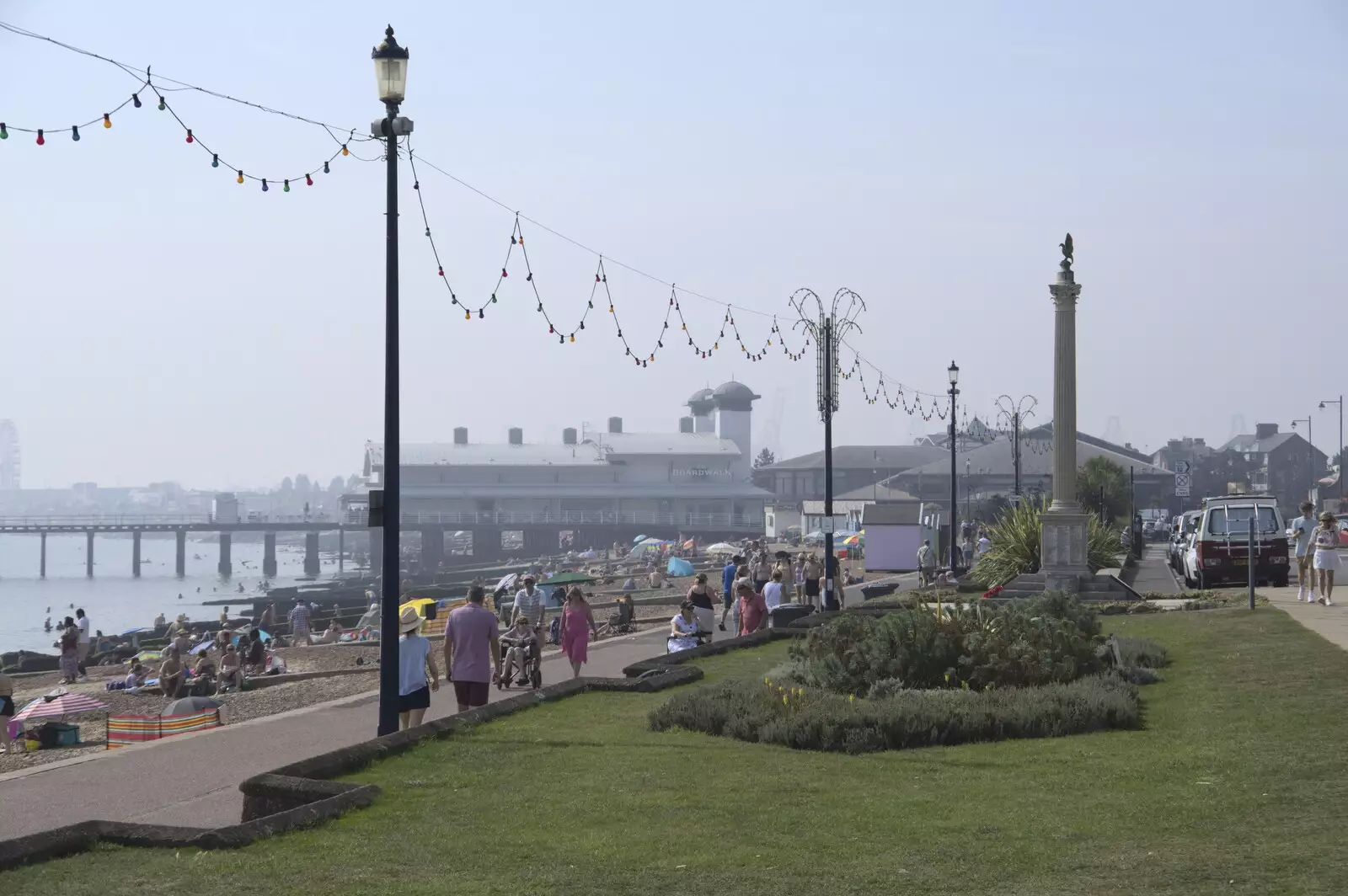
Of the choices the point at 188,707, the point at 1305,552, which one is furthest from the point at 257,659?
the point at 1305,552

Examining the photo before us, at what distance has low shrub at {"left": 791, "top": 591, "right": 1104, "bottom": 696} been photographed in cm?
1309

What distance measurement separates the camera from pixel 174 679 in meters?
25.2

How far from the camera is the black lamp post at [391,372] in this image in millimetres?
12023

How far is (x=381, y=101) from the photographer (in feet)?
40.0

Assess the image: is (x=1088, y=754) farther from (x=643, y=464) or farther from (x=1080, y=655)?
(x=643, y=464)

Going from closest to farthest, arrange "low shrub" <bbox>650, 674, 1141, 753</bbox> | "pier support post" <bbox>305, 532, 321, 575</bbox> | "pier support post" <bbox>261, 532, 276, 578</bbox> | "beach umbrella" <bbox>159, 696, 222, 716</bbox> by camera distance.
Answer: "low shrub" <bbox>650, 674, 1141, 753</bbox> → "beach umbrella" <bbox>159, 696, 222, 716</bbox> → "pier support post" <bbox>261, 532, 276, 578</bbox> → "pier support post" <bbox>305, 532, 321, 575</bbox>

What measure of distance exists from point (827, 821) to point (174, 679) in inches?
784

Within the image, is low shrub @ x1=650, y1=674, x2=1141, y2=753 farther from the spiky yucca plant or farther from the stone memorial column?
the spiky yucca plant

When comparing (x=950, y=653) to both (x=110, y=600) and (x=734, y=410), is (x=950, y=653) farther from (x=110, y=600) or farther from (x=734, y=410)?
(x=734, y=410)

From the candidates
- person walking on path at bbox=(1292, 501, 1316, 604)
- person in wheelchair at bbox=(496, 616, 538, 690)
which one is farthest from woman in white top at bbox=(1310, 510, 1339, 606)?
person in wheelchair at bbox=(496, 616, 538, 690)

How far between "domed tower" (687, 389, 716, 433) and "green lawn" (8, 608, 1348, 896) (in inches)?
5856

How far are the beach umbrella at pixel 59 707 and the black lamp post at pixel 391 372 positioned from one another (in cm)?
1087

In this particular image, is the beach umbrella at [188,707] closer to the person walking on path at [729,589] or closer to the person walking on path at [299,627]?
the person walking on path at [729,589]

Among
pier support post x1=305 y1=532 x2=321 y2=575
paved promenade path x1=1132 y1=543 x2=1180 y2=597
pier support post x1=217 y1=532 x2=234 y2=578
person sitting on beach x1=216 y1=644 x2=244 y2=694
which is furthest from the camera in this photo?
pier support post x1=217 y1=532 x2=234 y2=578
